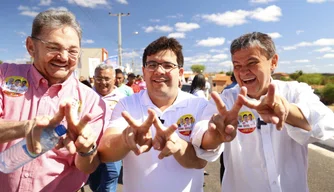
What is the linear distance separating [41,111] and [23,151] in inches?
16.0

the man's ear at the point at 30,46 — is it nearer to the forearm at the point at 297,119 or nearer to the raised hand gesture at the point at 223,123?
the raised hand gesture at the point at 223,123

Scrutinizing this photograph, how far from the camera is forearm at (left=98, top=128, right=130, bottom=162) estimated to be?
1.81 m

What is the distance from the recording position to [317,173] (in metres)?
5.19

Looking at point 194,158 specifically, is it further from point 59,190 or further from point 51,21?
point 51,21

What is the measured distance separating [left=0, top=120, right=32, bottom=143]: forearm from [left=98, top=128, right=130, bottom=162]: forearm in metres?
0.54

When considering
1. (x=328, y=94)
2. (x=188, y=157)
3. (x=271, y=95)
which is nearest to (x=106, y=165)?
(x=188, y=157)

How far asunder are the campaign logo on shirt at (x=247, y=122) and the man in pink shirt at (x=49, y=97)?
3.69 ft

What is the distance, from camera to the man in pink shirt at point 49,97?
1.87 meters

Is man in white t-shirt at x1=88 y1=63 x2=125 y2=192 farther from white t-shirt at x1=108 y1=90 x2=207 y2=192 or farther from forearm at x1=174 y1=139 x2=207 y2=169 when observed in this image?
forearm at x1=174 y1=139 x2=207 y2=169

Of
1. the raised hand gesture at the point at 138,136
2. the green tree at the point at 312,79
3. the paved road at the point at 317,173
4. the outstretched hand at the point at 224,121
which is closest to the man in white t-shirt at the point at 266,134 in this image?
the outstretched hand at the point at 224,121

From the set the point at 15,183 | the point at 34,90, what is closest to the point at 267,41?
the point at 34,90

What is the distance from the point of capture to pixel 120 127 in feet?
6.45

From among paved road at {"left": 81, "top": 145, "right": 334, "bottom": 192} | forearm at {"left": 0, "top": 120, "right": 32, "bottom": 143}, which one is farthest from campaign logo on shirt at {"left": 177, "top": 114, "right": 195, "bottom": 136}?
paved road at {"left": 81, "top": 145, "right": 334, "bottom": 192}

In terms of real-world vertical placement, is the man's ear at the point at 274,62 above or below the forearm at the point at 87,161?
above
